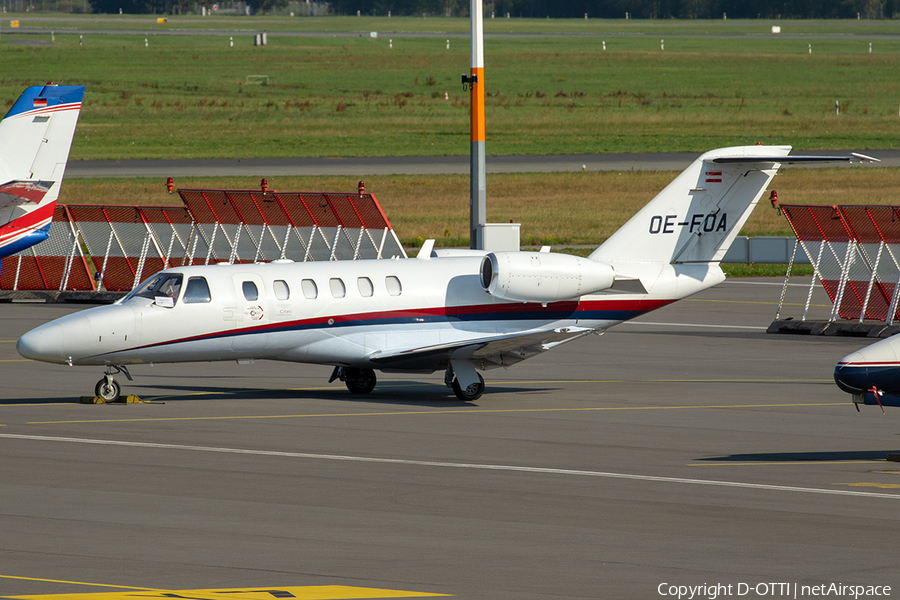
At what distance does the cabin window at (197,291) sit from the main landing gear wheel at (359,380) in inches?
129

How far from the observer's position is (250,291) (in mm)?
24250

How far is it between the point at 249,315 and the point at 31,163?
13.2 meters

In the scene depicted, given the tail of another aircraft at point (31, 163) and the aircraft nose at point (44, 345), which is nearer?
the aircraft nose at point (44, 345)

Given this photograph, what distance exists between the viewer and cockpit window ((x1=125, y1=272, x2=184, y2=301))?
2392cm

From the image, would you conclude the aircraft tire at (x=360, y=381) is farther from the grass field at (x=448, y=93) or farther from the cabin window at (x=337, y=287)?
the grass field at (x=448, y=93)

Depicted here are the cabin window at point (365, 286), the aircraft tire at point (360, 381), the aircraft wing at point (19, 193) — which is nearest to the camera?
the cabin window at point (365, 286)

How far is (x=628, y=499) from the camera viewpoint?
1619cm

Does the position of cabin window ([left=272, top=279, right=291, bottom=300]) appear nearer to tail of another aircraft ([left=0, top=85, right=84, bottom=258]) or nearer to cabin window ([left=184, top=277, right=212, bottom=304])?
cabin window ([left=184, top=277, right=212, bottom=304])

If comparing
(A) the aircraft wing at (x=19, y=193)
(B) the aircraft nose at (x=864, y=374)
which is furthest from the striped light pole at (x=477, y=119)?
(B) the aircraft nose at (x=864, y=374)

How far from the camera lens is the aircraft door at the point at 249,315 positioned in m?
24.0

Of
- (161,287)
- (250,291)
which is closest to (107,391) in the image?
(161,287)

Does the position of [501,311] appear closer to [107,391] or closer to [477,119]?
[107,391]

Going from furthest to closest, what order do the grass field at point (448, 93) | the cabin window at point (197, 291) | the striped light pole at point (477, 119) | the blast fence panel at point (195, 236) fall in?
the grass field at point (448, 93) < the blast fence panel at point (195, 236) < the striped light pole at point (477, 119) < the cabin window at point (197, 291)

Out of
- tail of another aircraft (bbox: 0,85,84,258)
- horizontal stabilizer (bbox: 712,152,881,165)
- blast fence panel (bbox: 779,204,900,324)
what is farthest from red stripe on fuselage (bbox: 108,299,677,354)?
tail of another aircraft (bbox: 0,85,84,258)
